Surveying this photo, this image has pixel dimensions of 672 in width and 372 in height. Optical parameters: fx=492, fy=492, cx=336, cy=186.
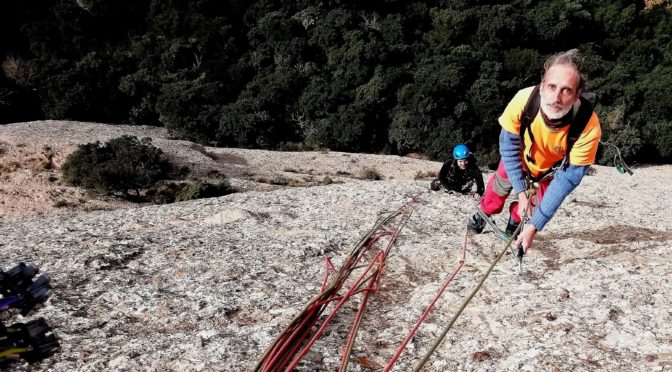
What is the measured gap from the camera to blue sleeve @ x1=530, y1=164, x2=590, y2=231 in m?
4.35

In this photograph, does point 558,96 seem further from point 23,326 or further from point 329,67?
point 329,67

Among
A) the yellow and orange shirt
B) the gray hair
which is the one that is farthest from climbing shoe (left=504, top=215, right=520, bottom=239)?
the gray hair

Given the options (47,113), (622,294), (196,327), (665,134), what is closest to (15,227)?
(196,327)

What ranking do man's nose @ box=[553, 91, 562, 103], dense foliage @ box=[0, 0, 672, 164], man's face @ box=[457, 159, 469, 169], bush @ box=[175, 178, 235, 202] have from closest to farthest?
man's nose @ box=[553, 91, 562, 103] → man's face @ box=[457, 159, 469, 169] → bush @ box=[175, 178, 235, 202] → dense foliage @ box=[0, 0, 672, 164]

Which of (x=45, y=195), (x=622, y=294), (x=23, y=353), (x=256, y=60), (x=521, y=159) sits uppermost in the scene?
(x=256, y=60)

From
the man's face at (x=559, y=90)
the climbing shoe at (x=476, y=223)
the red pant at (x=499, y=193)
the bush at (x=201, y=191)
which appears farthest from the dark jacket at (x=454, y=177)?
the bush at (x=201, y=191)

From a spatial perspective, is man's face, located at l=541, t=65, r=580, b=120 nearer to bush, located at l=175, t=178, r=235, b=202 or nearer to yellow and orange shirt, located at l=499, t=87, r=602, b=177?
yellow and orange shirt, located at l=499, t=87, r=602, b=177

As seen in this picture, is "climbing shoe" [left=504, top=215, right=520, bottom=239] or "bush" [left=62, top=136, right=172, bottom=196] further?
"bush" [left=62, top=136, right=172, bottom=196]

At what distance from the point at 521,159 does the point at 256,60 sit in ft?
133

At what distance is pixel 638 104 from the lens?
3906cm

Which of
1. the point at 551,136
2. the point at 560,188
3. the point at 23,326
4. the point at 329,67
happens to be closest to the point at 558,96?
the point at 551,136

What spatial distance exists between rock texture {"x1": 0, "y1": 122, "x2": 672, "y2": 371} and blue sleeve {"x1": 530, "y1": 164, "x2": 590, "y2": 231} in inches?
44.7

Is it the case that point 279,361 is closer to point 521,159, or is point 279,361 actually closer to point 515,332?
point 515,332

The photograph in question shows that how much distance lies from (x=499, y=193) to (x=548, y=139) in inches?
63.9
